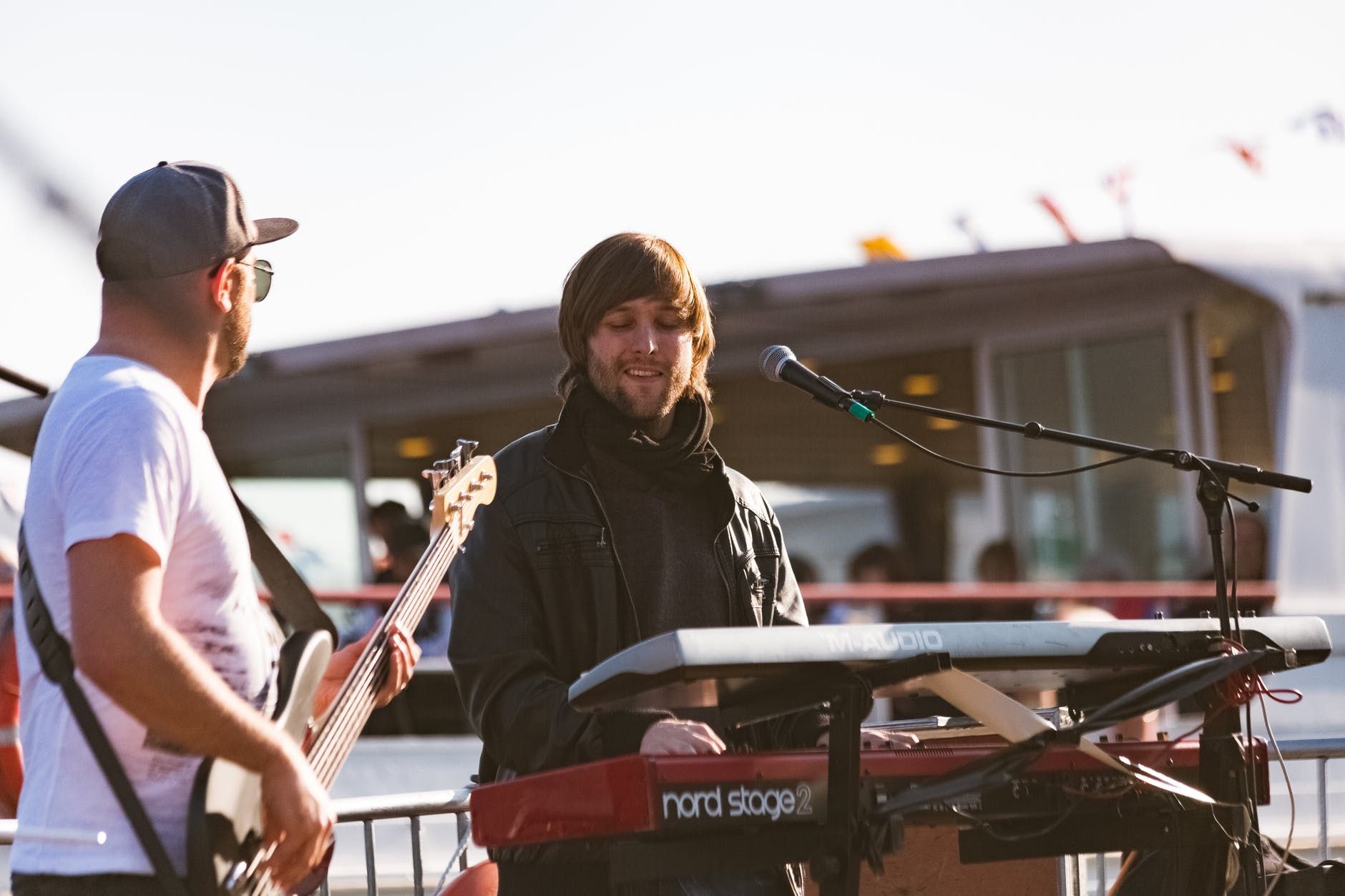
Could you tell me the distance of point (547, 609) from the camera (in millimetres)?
3143

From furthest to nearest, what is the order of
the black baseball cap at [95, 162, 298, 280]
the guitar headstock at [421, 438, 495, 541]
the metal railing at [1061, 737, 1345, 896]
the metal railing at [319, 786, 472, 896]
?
the metal railing at [319, 786, 472, 896]
the metal railing at [1061, 737, 1345, 896]
the guitar headstock at [421, 438, 495, 541]
the black baseball cap at [95, 162, 298, 280]

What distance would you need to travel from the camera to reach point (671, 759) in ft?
7.53

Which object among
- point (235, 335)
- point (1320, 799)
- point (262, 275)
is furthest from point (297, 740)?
point (1320, 799)

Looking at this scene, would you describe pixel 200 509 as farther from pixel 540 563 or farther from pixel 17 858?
pixel 540 563

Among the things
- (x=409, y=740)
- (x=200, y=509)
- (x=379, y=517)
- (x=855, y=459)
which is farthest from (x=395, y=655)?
(x=855, y=459)

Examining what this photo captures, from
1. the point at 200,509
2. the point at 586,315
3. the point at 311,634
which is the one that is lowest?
the point at 311,634

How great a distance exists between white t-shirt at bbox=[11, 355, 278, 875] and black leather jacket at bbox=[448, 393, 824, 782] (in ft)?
2.31

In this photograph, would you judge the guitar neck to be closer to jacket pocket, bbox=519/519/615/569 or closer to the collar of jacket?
jacket pocket, bbox=519/519/615/569

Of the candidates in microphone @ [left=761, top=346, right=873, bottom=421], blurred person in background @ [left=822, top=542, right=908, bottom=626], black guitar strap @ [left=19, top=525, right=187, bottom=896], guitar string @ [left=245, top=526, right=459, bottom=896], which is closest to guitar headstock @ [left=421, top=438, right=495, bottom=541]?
guitar string @ [left=245, top=526, right=459, bottom=896]

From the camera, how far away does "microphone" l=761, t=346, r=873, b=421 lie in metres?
3.29

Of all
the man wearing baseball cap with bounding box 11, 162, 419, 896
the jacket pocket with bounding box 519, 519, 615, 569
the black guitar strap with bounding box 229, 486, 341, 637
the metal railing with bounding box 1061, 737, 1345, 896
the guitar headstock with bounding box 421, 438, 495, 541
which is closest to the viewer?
the man wearing baseball cap with bounding box 11, 162, 419, 896

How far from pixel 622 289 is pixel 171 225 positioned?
1.15 m

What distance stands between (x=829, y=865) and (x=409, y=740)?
6.33m

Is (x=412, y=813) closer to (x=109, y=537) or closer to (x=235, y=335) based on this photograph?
(x=235, y=335)
